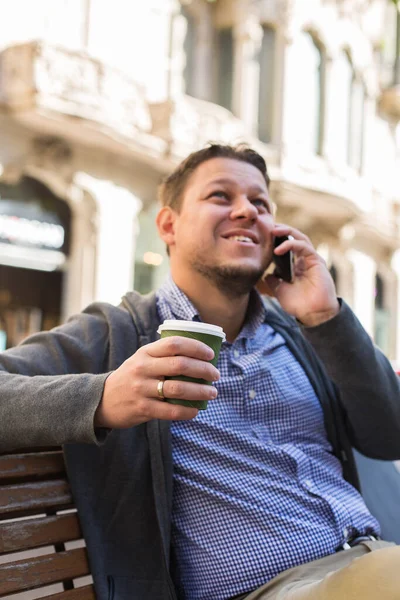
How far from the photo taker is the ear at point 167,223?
268cm

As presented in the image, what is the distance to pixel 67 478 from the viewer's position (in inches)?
80.0

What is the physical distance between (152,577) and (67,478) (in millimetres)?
358

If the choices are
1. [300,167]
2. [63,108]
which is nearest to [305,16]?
[300,167]

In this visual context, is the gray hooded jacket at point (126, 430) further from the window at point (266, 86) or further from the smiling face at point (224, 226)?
the window at point (266, 86)

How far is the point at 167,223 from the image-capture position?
8.89 feet

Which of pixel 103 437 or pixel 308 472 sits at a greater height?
pixel 103 437

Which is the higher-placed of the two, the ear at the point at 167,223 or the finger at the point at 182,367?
the ear at the point at 167,223

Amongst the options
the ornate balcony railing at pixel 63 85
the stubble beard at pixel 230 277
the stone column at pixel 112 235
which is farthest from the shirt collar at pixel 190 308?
the stone column at pixel 112 235

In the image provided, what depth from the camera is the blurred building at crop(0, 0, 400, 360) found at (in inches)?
418

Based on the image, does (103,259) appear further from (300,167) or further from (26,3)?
(300,167)

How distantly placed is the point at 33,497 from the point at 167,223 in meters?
1.19

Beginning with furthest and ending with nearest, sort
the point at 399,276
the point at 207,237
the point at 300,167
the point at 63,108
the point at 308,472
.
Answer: the point at 399,276
the point at 300,167
the point at 63,108
the point at 207,237
the point at 308,472

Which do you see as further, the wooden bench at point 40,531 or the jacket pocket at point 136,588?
the jacket pocket at point 136,588

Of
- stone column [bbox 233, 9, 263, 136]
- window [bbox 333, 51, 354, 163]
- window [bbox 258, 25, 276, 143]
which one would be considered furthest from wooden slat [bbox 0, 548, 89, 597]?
window [bbox 333, 51, 354, 163]
